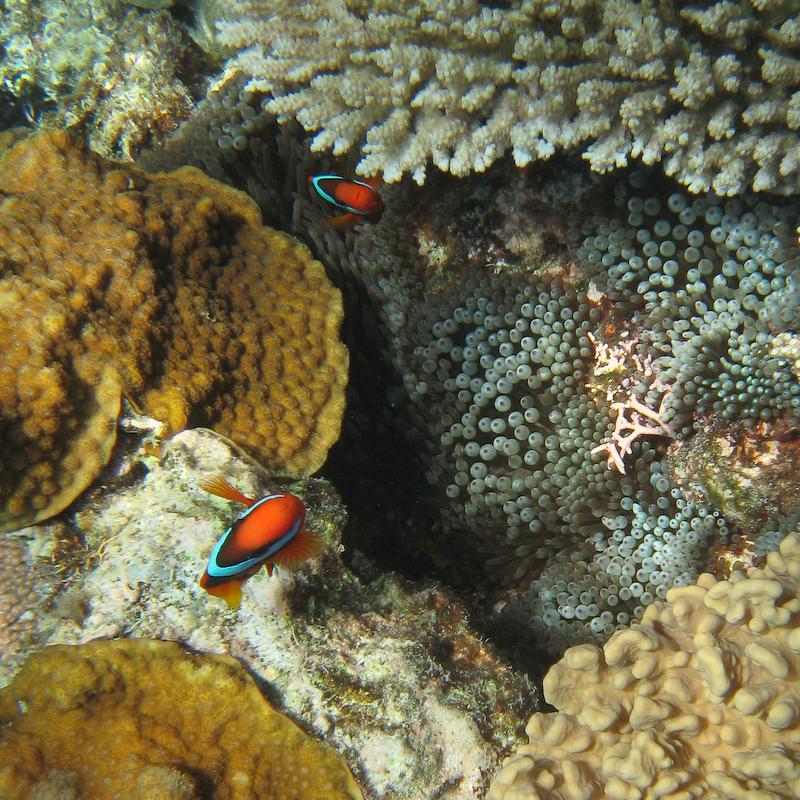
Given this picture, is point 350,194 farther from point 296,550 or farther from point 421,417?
point 296,550

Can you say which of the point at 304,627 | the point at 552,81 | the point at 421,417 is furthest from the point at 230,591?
the point at 552,81

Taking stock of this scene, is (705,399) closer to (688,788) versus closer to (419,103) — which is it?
(688,788)

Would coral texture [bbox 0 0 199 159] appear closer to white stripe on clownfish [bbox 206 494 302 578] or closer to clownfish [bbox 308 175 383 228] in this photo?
A: clownfish [bbox 308 175 383 228]

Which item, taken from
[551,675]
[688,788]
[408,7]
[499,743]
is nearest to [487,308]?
[408,7]

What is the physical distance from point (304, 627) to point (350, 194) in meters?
2.06

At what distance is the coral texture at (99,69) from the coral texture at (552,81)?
227 centimetres

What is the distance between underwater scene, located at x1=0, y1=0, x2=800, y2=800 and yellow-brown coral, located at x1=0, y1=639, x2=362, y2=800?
0.01 m

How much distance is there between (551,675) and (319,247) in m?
2.40

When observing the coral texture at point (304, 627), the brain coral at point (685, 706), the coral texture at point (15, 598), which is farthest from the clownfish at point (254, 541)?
the brain coral at point (685, 706)

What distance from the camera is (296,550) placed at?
203 centimetres

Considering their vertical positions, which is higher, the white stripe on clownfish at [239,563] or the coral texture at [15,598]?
the white stripe on clownfish at [239,563]

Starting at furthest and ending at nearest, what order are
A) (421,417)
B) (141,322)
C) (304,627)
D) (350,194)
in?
(421,417), (350,194), (141,322), (304,627)

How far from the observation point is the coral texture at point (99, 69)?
14.7ft

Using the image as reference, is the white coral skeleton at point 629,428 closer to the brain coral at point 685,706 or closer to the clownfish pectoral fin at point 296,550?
the brain coral at point 685,706
